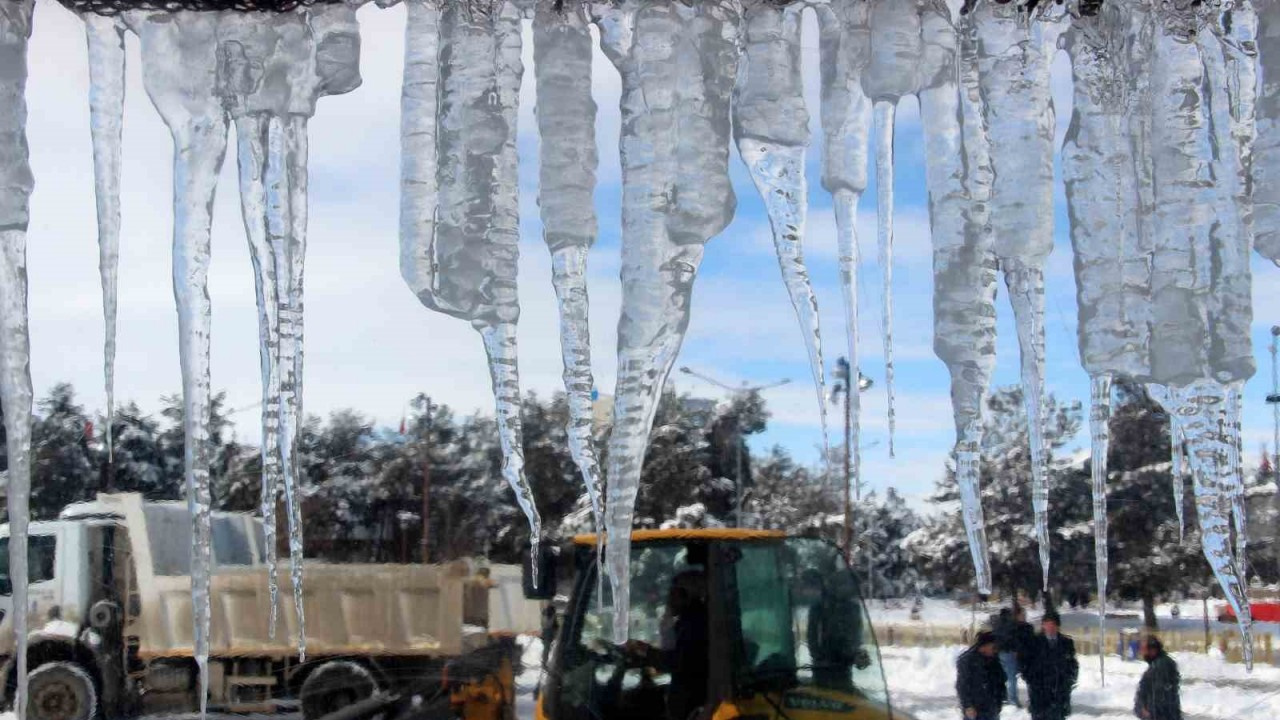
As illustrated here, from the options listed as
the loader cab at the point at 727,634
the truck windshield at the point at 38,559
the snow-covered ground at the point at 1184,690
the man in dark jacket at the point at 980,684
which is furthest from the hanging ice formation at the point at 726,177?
the truck windshield at the point at 38,559

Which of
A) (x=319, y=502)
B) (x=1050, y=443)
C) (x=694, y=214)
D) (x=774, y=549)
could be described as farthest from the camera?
(x=319, y=502)

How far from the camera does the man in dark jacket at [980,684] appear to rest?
2189 mm

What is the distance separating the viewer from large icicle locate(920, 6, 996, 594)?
199cm

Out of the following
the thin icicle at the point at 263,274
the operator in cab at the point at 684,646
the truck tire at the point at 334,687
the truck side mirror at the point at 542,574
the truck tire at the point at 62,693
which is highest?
the thin icicle at the point at 263,274

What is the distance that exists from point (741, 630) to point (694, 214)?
99 cm

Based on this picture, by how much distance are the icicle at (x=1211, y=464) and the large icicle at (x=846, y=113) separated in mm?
647

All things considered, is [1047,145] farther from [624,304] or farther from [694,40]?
[624,304]

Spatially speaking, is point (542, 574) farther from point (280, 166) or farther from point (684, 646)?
point (280, 166)

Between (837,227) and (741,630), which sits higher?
(837,227)

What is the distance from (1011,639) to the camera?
2252mm

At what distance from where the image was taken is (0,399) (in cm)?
197

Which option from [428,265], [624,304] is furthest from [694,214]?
[428,265]

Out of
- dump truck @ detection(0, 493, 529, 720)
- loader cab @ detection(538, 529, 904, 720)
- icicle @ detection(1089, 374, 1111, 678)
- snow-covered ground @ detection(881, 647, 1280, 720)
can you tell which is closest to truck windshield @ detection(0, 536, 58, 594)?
dump truck @ detection(0, 493, 529, 720)

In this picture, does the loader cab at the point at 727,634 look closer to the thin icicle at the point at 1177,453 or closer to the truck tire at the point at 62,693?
the thin icicle at the point at 1177,453
